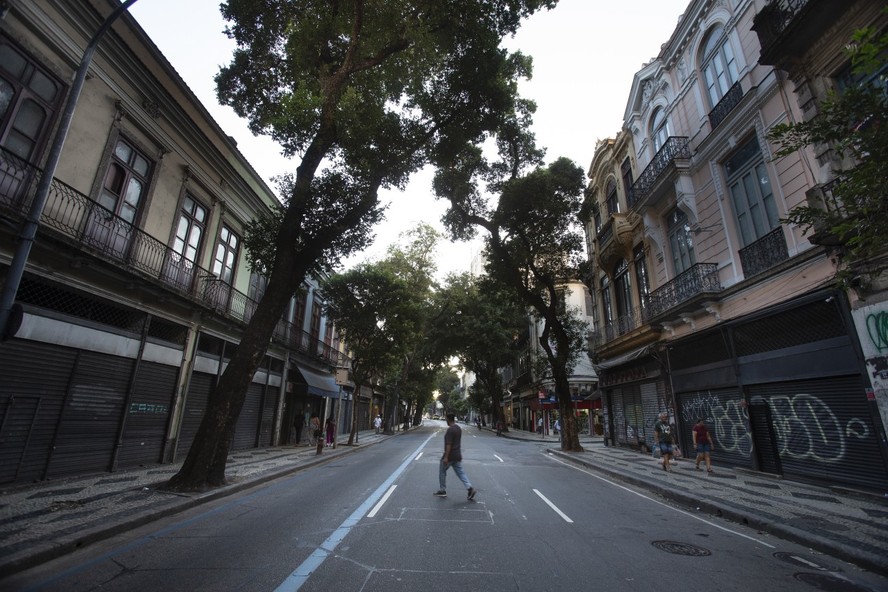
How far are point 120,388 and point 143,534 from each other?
6.72 metres

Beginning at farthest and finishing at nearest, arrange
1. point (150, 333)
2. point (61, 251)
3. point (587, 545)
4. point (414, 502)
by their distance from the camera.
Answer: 1. point (150, 333)
2. point (61, 251)
3. point (414, 502)
4. point (587, 545)

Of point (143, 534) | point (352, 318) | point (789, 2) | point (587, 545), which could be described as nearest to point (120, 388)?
point (143, 534)

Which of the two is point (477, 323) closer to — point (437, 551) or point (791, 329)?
point (791, 329)

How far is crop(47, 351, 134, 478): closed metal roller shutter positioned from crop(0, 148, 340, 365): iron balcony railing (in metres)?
2.36

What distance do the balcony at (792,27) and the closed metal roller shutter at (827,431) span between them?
7.57m

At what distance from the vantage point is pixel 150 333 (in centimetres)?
1212

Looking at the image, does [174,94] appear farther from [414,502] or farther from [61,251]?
[414,502]

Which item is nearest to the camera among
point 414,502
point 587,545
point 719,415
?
point 587,545

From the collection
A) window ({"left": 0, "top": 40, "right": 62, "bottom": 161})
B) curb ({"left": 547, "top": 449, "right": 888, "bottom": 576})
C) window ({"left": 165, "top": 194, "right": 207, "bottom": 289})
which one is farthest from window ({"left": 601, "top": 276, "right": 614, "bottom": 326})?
window ({"left": 0, "top": 40, "right": 62, "bottom": 161})

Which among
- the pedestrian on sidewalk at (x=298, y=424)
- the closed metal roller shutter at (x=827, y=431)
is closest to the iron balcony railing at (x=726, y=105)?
the closed metal roller shutter at (x=827, y=431)

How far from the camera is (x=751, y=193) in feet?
40.0

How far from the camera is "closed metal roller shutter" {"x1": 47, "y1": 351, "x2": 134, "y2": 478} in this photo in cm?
933

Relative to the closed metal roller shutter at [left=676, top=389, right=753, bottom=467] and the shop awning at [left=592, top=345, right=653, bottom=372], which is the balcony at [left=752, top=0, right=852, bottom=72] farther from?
the shop awning at [left=592, top=345, right=653, bottom=372]

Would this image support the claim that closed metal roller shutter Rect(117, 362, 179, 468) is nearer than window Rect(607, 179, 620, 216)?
Yes
